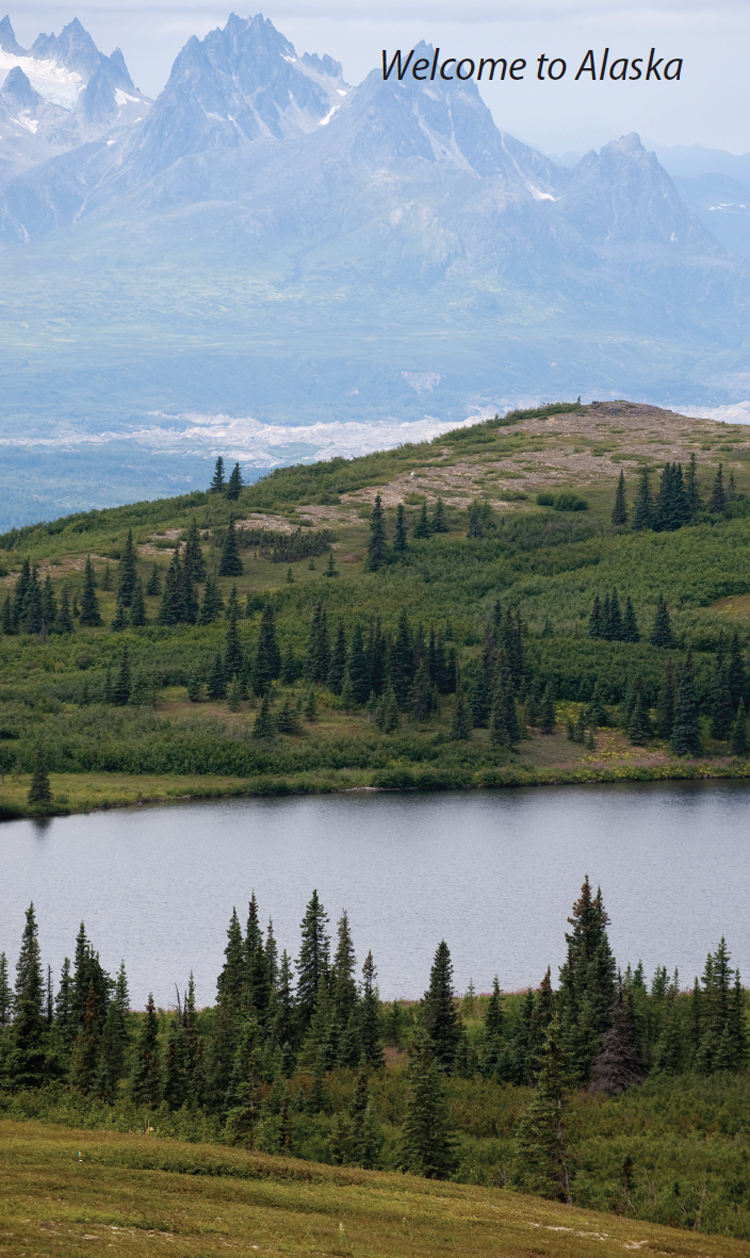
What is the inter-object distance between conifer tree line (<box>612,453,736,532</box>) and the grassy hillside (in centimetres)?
164

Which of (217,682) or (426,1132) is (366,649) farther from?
(426,1132)

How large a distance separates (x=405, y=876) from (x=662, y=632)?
63425mm

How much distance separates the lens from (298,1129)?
2237 inches

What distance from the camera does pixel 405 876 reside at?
97188mm

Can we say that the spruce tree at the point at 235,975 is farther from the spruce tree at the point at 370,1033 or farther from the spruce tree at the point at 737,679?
the spruce tree at the point at 737,679

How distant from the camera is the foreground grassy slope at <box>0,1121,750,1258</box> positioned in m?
36.3

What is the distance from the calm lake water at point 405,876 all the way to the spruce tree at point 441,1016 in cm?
1199

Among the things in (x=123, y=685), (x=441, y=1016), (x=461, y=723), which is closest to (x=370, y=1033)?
(x=441, y=1016)

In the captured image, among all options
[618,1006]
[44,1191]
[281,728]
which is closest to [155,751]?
[281,728]

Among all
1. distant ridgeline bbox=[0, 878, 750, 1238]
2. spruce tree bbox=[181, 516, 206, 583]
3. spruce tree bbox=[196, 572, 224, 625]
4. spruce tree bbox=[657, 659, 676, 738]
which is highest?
spruce tree bbox=[181, 516, 206, 583]

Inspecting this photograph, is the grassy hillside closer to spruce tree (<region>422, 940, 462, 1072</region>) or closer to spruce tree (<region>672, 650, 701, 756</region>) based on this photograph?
spruce tree (<region>672, 650, 701, 756</region>)

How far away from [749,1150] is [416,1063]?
1209cm

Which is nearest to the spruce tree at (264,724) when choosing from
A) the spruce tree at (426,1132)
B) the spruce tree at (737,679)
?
the spruce tree at (737,679)

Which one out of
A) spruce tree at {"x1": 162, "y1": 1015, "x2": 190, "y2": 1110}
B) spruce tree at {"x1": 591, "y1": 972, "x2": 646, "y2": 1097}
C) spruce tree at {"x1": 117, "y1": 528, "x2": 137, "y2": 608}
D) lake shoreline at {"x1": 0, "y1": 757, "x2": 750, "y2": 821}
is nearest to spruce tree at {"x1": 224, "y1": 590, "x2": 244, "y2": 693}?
lake shoreline at {"x1": 0, "y1": 757, "x2": 750, "y2": 821}
